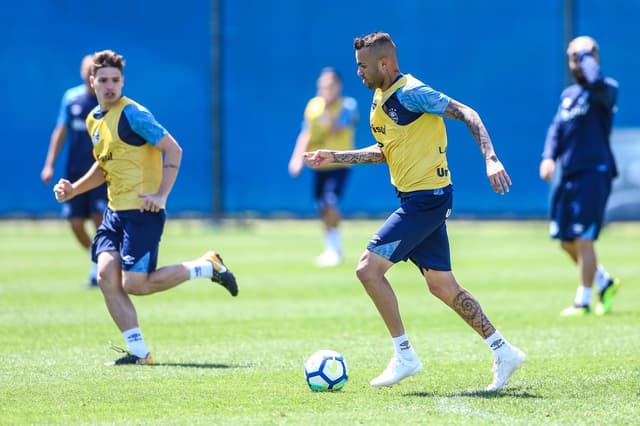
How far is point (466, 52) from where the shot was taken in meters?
23.7

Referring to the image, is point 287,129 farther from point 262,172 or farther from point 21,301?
point 21,301

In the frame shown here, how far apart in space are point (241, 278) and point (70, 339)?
16.7 ft

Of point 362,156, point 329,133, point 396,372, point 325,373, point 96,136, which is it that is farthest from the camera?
point 329,133

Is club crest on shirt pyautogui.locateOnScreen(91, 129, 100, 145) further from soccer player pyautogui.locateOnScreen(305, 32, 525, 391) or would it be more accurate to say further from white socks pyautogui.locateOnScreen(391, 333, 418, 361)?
white socks pyautogui.locateOnScreen(391, 333, 418, 361)

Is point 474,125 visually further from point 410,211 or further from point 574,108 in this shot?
point 574,108

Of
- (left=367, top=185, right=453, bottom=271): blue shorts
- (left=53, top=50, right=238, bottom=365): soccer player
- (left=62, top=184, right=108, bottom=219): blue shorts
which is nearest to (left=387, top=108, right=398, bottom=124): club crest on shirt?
(left=367, top=185, right=453, bottom=271): blue shorts

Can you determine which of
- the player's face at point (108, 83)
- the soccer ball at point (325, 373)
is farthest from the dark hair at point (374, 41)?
the player's face at point (108, 83)

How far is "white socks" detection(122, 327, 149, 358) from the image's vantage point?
8617mm

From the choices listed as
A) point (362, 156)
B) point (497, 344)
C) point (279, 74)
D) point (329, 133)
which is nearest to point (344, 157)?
point (362, 156)

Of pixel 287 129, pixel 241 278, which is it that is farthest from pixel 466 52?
pixel 241 278

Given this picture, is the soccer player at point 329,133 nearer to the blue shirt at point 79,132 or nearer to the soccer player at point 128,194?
the blue shirt at point 79,132

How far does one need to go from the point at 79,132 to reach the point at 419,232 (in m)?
7.60

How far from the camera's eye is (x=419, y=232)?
7.47 meters

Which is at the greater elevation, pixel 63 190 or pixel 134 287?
pixel 63 190
